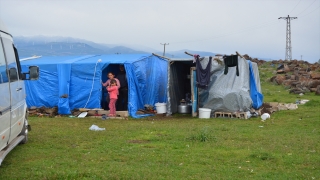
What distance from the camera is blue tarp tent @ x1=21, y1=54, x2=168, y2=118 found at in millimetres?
15836

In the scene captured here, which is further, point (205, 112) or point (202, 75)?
point (202, 75)

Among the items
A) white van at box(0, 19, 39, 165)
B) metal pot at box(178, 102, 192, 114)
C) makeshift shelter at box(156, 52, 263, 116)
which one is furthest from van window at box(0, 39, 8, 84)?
metal pot at box(178, 102, 192, 114)

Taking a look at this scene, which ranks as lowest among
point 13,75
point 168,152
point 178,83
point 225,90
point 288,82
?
point 168,152

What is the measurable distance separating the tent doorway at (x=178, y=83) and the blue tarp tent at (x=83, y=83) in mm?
1079

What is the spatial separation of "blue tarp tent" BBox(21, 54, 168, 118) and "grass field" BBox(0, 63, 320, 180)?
292 cm

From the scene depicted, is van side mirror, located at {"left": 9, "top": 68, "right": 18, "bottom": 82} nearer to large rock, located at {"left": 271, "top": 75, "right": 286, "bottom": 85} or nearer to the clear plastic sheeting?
the clear plastic sheeting

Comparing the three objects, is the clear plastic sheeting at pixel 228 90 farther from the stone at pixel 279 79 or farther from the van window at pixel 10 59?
the stone at pixel 279 79

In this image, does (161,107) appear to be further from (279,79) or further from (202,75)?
(279,79)

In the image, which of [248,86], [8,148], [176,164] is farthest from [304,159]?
[248,86]

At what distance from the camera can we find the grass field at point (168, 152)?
22.1 ft

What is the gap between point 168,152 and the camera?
8.37 meters

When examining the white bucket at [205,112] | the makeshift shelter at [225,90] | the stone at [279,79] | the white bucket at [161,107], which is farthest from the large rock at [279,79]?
the white bucket at [205,112]

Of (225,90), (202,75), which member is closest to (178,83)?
(202,75)

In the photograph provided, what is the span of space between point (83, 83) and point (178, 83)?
4.07 m
